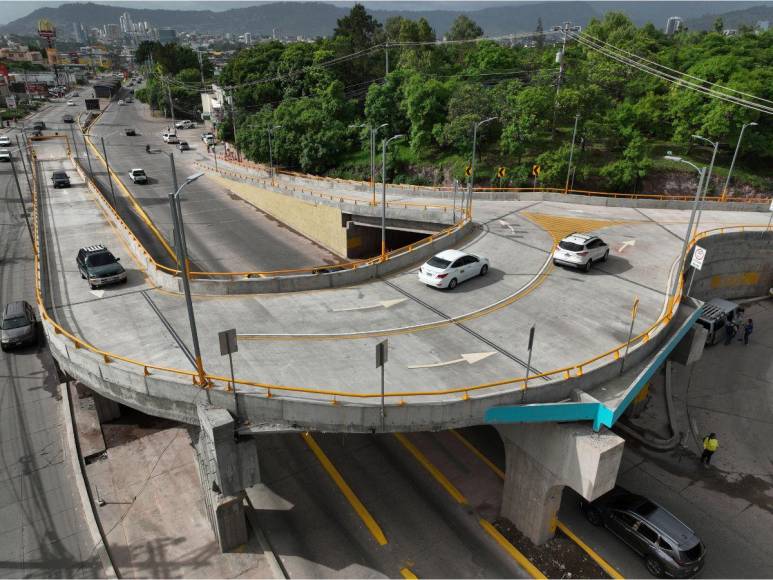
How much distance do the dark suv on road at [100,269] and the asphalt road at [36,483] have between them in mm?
5556

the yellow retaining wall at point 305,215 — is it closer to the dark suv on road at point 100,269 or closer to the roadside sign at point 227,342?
the dark suv on road at point 100,269

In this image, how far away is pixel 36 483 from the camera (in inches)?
800

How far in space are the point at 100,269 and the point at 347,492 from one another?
16619 mm

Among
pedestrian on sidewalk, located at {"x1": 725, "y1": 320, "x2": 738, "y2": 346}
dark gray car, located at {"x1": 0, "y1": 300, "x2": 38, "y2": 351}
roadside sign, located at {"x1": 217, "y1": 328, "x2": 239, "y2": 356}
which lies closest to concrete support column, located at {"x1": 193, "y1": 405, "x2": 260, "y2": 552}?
roadside sign, located at {"x1": 217, "y1": 328, "x2": 239, "y2": 356}

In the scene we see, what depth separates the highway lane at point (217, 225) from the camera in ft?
147

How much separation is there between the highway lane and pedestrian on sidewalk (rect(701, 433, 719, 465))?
31048 millimetres

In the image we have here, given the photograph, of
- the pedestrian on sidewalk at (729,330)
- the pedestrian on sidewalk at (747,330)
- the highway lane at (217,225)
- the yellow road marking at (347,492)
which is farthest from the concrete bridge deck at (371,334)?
the highway lane at (217,225)

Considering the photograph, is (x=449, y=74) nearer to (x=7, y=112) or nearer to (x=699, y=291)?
(x=699, y=291)

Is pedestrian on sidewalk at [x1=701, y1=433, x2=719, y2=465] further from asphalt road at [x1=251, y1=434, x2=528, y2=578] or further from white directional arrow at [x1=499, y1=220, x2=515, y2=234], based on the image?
white directional arrow at [x1=499, y1=220, x2=515, y2=234]

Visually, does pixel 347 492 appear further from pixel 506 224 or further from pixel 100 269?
pixel 506 224

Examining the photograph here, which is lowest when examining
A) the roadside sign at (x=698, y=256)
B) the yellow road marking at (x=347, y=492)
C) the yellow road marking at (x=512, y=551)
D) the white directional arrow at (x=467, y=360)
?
the yellow road marking at (x=512, y=551)

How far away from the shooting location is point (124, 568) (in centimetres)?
1745

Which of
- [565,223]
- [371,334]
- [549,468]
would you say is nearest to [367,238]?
[565,223]

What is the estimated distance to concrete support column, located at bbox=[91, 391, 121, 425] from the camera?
2364 centimetres
